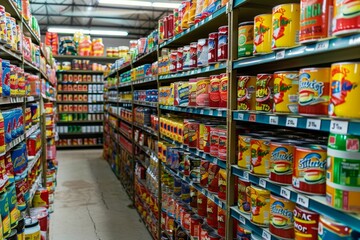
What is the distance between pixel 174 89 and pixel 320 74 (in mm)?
2006

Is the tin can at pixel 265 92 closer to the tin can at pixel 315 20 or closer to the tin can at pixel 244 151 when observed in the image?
the tin can at pixel 244 151

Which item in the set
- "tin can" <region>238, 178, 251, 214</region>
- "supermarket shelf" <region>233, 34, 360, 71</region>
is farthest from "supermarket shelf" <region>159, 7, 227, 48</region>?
"tin can" <region>238, 178, 251, 214</region>

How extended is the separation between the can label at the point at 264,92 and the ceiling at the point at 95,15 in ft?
40.5

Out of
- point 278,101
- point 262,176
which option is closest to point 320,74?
point 278,101

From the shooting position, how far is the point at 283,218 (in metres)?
1.70

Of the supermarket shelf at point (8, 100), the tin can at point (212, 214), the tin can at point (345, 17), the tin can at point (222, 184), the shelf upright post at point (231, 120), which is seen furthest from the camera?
the tin can at point (212, 214)

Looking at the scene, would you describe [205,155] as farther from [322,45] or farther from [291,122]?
[322,45]

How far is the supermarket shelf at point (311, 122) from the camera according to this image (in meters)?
1.24

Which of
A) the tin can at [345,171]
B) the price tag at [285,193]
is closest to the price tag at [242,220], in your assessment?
the price tag at [285,193]

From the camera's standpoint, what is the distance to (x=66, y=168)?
29.0 ft

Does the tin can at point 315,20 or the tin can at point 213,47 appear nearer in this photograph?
the tin can at point 315,20

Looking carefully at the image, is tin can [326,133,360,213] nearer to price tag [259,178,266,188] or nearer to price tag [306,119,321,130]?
price tag [306,119,321,130]

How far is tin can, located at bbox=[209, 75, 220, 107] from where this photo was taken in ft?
7.96

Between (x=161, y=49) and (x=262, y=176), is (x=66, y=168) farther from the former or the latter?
(x=262, y=176)
